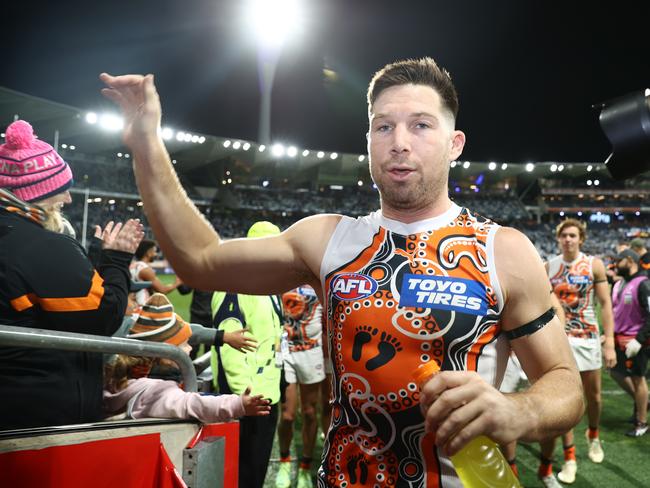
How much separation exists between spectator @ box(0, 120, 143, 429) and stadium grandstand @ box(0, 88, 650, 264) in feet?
109

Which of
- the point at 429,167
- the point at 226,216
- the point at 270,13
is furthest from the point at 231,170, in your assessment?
the point at 429,167

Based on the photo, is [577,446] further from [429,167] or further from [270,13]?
[270,13]

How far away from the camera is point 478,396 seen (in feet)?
3.14

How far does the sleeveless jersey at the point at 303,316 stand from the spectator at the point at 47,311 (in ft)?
9.79

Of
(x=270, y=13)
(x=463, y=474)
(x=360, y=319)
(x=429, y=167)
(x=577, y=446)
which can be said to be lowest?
(x=577, y=446)

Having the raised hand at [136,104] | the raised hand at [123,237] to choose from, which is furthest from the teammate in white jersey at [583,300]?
the raised hand at [136,104]

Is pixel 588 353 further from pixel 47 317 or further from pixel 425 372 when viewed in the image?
pixel 47 317

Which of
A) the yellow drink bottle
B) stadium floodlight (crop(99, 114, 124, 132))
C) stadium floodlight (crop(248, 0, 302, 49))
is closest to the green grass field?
the yellow drink bottle

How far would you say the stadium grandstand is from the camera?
37031mm

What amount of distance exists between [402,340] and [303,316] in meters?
3.65

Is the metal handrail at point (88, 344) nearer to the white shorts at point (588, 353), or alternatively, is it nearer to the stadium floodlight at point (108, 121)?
the white shorts at point (588, 353)

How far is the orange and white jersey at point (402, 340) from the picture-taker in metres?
1.44

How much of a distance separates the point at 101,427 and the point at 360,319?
1.03 metres

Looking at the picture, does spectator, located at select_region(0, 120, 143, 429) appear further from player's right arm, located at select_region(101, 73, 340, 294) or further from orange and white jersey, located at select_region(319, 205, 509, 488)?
orange and white jersey, located at select_region(319, 205, 509, 488)
